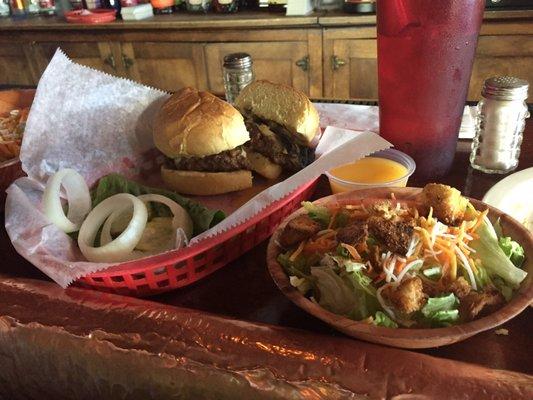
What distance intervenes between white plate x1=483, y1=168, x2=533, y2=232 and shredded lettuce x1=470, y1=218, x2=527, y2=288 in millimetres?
227

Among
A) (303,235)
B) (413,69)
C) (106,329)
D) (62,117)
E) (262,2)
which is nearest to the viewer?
(106,329)

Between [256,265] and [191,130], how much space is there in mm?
535

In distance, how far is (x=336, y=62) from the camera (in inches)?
133

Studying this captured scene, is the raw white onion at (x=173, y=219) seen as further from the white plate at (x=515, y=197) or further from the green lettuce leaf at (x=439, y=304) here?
the white plate at (x=515, y=197)

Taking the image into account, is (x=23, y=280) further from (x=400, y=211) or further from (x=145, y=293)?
(x=400, y=211)

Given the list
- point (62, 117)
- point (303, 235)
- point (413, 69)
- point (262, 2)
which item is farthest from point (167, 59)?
→ point (303, 235)

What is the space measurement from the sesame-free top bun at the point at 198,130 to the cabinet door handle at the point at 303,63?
211 cm

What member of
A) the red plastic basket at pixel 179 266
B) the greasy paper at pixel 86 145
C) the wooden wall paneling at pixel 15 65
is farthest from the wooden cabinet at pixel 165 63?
the red plastic basket at pixel 179 266

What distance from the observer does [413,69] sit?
120 cm

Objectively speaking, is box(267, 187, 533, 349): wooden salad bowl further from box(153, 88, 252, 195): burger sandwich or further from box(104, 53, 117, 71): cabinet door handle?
box(104, 53, 117, 71): cabinet door handle

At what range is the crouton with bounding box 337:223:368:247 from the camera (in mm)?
847

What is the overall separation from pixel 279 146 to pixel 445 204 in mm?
653

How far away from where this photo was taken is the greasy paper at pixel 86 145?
106 cm

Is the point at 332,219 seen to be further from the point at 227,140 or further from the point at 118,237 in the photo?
the point at 227,140
